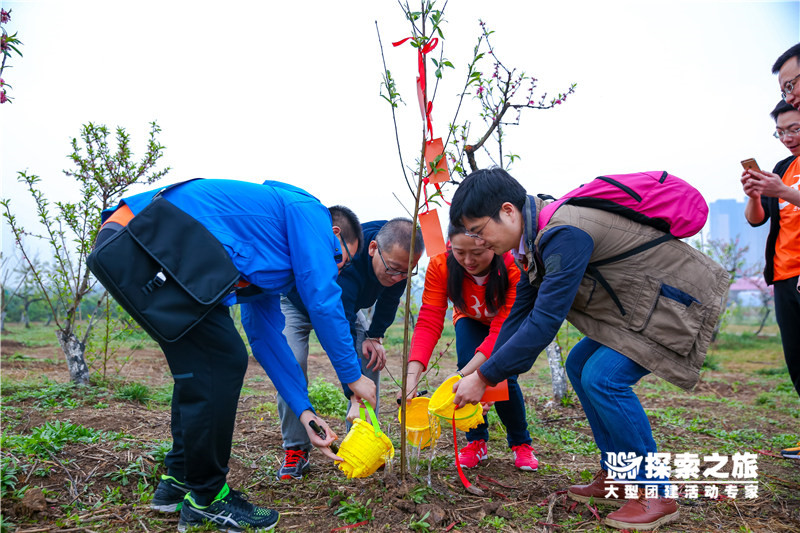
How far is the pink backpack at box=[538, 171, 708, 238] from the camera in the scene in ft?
6.95

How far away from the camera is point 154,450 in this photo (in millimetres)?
2732

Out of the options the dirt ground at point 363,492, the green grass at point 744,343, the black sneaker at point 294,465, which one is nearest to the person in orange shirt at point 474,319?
the dirt ground at point 363,492

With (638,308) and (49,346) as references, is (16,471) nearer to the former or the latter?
(638,308)

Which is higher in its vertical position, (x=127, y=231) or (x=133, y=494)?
(x=127, y=231)

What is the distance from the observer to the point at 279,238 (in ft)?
7.09

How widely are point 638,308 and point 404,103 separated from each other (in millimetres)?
1311

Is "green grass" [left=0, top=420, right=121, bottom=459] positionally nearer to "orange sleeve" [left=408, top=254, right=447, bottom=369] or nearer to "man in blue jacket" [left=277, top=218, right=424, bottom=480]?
"man in blue jacket" [left=277, top=218, right=424, bottom=480]

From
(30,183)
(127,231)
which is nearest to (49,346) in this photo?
(30,183)

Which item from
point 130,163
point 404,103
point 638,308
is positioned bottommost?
point 638,308

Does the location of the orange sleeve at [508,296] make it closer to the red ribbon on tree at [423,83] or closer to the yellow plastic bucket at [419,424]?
the yellow plastic bucket at [419,424]

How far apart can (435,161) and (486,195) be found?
0.85 ft

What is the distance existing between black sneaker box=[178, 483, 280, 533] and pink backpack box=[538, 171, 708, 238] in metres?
1.72

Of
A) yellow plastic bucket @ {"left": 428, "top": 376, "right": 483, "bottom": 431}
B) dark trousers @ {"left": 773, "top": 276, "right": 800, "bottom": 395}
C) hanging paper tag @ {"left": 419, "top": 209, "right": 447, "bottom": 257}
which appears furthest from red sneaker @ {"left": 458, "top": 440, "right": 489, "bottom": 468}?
dark trousers @ {"left": 773, "top": 276, "right": 800, "bottom": 395}

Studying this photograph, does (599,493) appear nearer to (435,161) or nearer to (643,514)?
(643,514)
